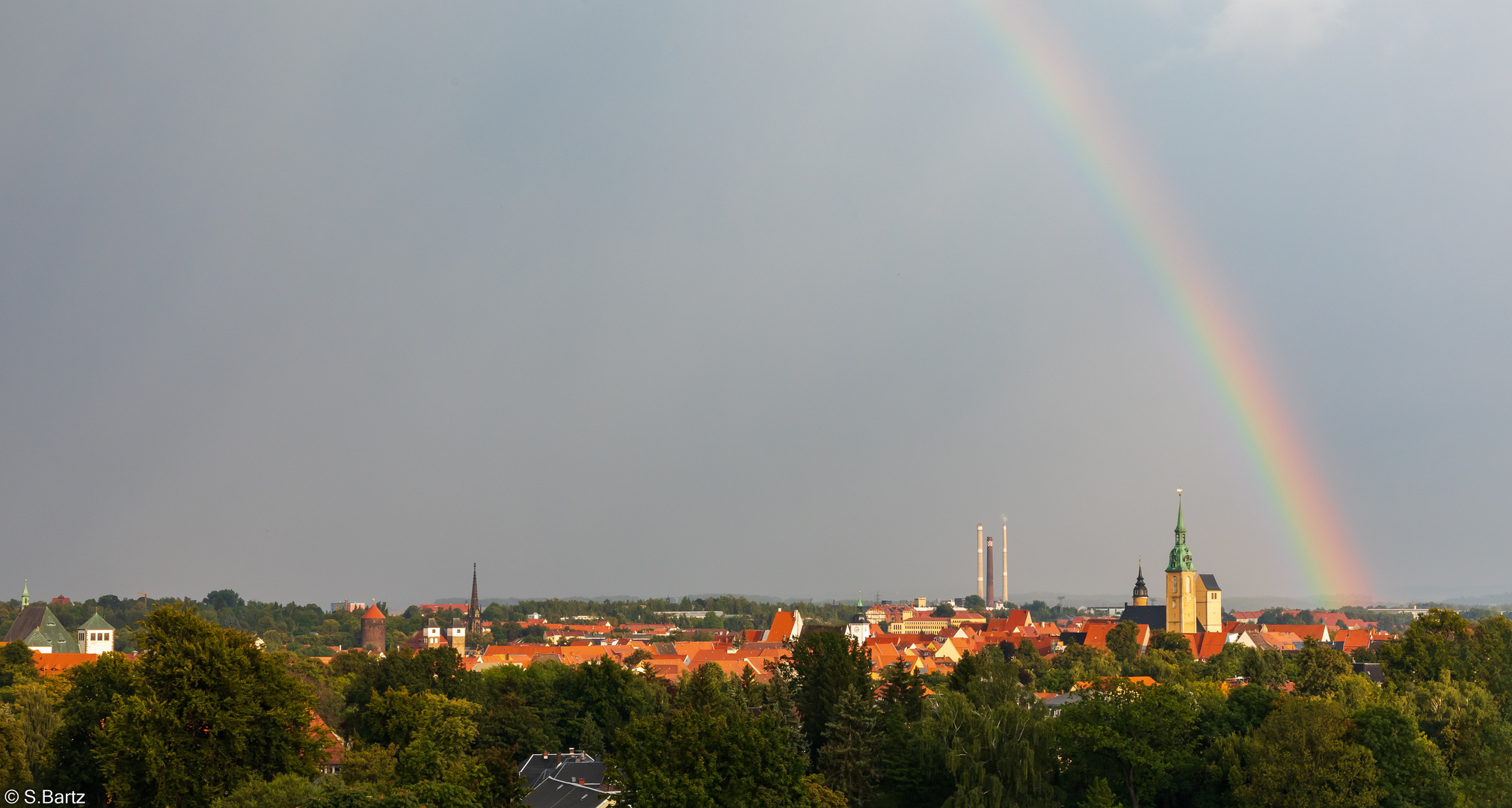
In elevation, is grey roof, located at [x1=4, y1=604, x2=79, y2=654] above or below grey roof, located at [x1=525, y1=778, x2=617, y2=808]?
below

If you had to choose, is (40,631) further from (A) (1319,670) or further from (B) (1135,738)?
(B) (1135,738)

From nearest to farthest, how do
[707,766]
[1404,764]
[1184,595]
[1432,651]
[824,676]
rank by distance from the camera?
[707,766] → [1404,764] → [824,676] → [1432,651] → [1184,595]

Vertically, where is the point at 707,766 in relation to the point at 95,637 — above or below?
above

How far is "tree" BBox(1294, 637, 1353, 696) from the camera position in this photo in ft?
234

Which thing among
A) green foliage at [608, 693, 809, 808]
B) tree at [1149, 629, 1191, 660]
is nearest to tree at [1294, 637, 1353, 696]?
green foliage at [608, 693, 809, 808]

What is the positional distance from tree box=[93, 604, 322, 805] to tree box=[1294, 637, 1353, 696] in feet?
169

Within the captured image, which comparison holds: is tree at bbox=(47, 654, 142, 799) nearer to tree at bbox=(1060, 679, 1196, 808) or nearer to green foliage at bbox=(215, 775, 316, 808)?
green foliage at bbox=(215, 775, 316, 808)

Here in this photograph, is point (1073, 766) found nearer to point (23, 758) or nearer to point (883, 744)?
point (883, 744)

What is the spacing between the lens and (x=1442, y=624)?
66.1 metres

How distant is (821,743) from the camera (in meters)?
54.8

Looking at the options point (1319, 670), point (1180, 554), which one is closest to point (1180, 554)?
point (1180, 554)

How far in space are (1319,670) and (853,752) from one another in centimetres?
3660

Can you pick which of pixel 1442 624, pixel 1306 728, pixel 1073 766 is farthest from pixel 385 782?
pixel 1442 624

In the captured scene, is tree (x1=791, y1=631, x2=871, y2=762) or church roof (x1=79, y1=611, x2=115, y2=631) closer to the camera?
tree (x1=791, y1=631, x2=871, y2=762)
